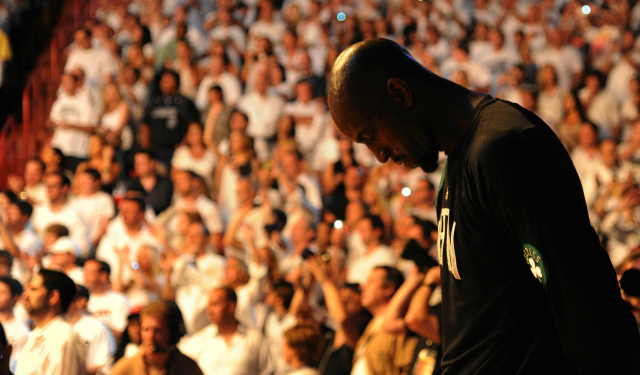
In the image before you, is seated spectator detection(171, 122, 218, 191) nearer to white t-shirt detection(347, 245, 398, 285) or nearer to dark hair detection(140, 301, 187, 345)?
white t-shirt detection(347, 245, 398, 285)

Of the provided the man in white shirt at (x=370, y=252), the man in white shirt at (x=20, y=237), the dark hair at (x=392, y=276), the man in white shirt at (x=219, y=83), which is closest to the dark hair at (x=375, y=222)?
the man in white shirt at (x=370, y=252)

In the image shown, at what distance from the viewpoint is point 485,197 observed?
56.9 inches

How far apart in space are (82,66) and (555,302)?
365 inches

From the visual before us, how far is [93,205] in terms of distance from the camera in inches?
291

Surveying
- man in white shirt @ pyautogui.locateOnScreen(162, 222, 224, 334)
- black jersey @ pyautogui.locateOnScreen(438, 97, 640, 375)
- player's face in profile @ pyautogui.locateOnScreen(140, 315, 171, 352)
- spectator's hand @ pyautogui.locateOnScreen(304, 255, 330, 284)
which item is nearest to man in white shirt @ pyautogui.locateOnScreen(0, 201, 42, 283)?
man in white shirt @ pyautogui.locateOnScreen(162, 222, 224, 334)

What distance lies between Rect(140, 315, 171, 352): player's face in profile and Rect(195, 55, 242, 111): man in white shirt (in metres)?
5.34

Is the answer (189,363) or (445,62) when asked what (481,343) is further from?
(445,62)

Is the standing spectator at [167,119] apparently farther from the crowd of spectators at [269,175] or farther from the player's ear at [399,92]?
the player's ear at [399,92]

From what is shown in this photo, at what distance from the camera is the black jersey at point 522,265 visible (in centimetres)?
133

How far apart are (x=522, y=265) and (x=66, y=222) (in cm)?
623

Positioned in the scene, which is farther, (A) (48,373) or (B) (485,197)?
(A) (48,373)

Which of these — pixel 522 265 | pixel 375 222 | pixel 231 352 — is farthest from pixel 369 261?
pixel 522 265

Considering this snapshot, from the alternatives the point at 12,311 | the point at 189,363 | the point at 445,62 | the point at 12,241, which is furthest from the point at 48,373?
the point at 445,62

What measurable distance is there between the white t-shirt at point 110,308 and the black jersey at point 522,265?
470 cm
